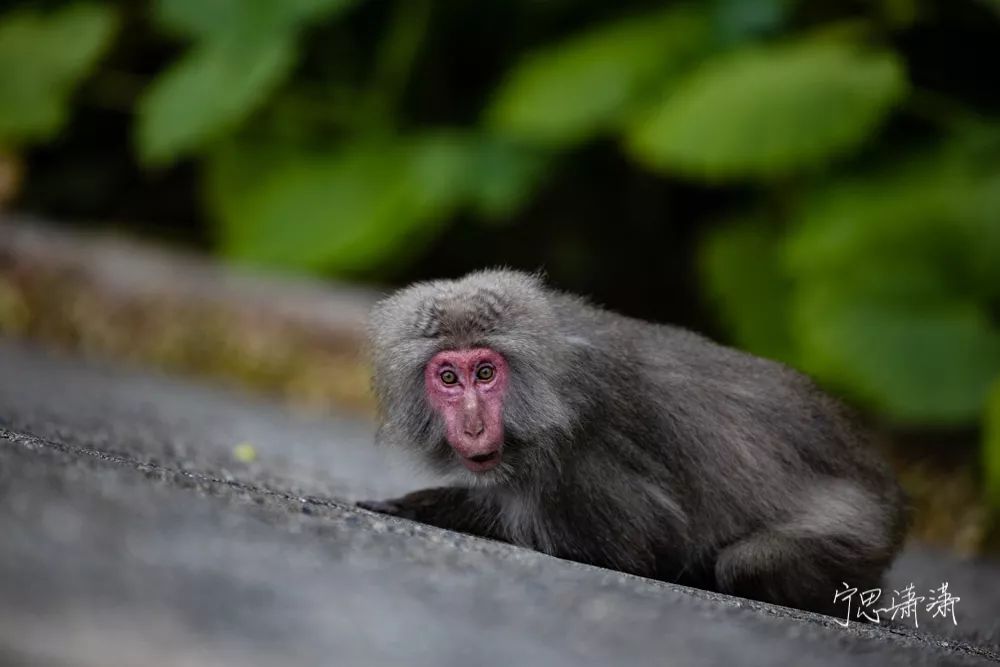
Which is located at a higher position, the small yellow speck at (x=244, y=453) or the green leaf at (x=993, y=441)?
the green leaf at (x=993, y=441)

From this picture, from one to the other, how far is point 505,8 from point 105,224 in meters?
4.09

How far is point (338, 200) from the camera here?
887cm

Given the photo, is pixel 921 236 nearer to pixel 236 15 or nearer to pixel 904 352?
pixel 904 352

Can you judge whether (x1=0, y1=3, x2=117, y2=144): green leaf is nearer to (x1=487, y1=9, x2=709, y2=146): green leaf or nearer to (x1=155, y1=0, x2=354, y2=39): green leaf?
(x1=155, y1=0, x2=354, y2=39): green leaf

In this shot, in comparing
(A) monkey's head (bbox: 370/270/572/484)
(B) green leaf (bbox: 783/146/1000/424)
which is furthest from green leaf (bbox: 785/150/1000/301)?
(A) monkey's head (bbox: 370/270/572/484)

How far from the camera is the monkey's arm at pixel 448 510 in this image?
164 inches

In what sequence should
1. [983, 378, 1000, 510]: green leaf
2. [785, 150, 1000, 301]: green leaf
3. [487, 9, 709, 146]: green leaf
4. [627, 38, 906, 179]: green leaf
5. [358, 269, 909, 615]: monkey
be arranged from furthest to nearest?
[487, 9, 709, 146]: green leaf, [627, 38, 906, 179]: green leaf, [785, 150, 1000, 301]: green leaf, [983, 378, 1000, 510]: green leaf, [358, 269, 909, 615]: monkey

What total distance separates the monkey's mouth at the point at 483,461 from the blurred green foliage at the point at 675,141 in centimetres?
325

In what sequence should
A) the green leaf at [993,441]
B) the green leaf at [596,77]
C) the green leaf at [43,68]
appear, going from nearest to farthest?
the green leaf at [993,441] → the green leaf at [596,77] → the green leaf at [43,68]

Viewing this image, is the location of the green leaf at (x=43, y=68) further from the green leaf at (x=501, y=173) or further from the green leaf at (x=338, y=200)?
the green leaf at (x=501, y=173)

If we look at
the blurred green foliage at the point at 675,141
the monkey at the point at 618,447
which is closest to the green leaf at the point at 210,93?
the blurred green foliage at the point at 675,141

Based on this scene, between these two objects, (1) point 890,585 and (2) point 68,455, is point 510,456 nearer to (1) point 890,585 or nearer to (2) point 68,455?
(2) point 68,455

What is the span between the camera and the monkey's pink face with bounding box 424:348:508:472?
3.94 meters

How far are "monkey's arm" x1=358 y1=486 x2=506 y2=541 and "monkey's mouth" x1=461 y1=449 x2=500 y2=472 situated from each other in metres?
0.21
